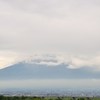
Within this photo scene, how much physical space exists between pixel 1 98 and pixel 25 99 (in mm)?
8343

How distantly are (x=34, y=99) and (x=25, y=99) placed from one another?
12.9 feet

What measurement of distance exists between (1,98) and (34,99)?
1117cm

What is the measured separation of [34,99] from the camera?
127250 mm

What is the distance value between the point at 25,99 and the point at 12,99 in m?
4.87

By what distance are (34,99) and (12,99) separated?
8697mm

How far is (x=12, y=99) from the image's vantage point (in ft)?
430

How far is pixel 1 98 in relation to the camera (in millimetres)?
127125

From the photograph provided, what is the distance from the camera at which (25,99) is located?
130m
